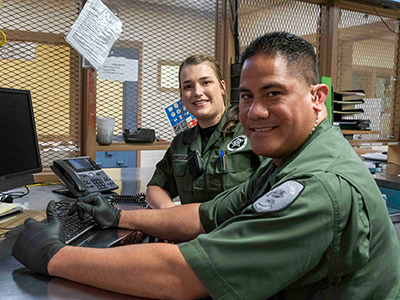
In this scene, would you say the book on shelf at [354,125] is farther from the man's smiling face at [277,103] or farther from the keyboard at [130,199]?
the man's smiling face at [277,103]

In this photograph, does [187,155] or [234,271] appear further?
[187,155]

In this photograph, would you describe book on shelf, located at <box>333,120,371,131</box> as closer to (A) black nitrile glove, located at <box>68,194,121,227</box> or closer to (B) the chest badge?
(B) the chest badge

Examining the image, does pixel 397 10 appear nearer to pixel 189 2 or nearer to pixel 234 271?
pixel 189 2

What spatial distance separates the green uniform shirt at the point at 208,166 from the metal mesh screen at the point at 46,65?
606 millimetres

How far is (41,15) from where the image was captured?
1.96 m

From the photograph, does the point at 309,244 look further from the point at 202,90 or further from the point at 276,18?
the point at 276,18

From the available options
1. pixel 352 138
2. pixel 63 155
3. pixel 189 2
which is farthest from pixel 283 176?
pixel 352 138

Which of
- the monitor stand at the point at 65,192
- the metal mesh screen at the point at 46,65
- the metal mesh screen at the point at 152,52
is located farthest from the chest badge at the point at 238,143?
the metal mesh screen at the point at 46,65

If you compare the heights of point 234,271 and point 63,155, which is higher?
point 63,155

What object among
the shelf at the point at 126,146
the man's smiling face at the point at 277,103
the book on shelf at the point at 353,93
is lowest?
the shelf at the point at 126,146

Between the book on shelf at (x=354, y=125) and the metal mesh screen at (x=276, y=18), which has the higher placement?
the metal mesh screen at (x=276, y=18)

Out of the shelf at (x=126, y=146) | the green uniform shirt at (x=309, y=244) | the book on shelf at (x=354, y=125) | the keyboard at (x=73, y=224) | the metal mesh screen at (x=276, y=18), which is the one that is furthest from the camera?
the book on shelf at (x=354, y=125)

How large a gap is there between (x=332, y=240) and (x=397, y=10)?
9.61 feet

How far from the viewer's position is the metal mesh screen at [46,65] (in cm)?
191
